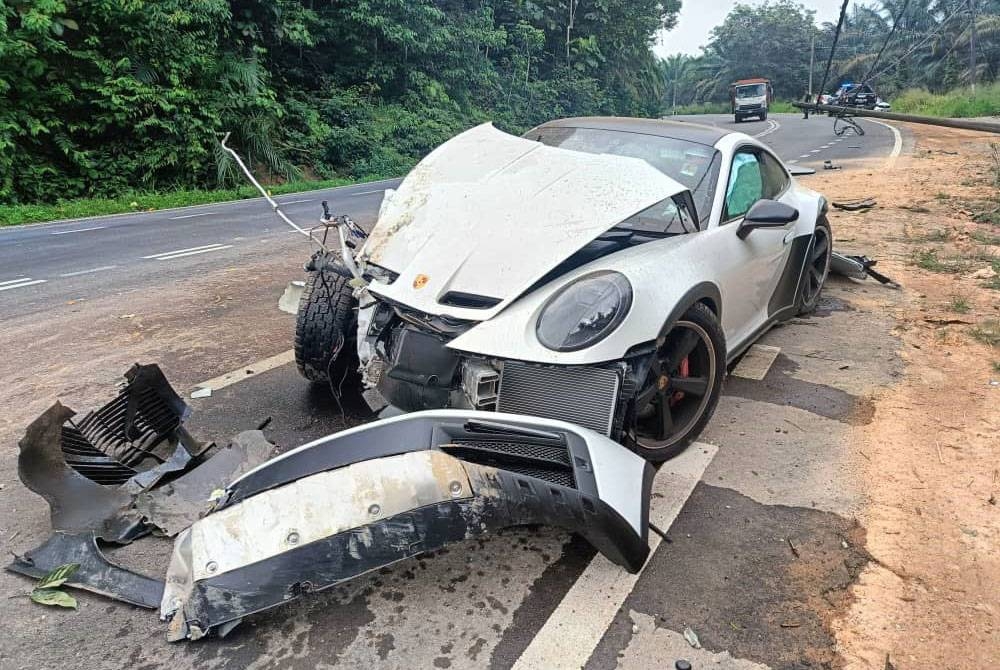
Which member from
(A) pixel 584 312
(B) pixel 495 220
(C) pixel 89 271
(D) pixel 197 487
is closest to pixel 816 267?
(B) pixel 495 220

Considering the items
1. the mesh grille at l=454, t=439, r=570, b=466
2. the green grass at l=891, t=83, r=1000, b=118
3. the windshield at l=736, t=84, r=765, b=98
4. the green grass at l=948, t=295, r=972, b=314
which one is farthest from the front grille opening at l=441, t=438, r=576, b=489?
the windshield at l=736, t=84, r=765, b=98

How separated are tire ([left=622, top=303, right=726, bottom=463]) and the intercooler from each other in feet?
0.85

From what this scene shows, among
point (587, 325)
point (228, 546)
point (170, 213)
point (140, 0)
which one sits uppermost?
point (140, 0)

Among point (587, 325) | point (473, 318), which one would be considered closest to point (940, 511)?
point (587, 325)

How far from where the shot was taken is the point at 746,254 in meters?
3.59

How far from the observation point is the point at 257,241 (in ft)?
29.7

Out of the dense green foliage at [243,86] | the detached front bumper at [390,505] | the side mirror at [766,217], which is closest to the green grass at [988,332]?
the side mirror at [766,217]

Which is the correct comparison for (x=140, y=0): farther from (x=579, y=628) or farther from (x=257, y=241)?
(x=579, y=628)

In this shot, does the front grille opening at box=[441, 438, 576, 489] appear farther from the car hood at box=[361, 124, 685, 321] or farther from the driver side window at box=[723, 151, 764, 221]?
A: the driver side window at box=[723, 151, 764, 221]

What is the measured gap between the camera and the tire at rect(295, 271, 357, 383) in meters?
3.58

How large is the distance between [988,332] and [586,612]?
407cm

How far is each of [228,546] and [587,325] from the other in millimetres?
1443

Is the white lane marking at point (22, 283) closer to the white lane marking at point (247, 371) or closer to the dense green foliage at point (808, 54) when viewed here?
the white lane marking at point (247, 371)

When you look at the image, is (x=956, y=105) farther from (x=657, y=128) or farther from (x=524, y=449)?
(x=524, y=449)
